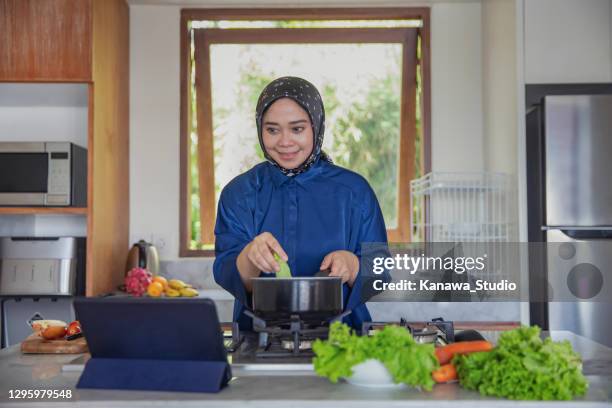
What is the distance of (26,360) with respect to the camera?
4.95 ft

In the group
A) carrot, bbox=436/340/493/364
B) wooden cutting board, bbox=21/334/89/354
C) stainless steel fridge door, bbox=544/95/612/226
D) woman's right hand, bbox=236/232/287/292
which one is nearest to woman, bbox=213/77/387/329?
woman's right hand, bbox=236/232/287/292

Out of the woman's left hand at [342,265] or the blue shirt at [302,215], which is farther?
the blue shirt at [302,215]

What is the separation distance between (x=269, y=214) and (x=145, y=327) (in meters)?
0.80

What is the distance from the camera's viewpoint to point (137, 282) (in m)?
3.46

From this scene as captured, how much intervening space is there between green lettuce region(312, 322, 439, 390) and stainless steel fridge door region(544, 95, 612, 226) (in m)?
1.84

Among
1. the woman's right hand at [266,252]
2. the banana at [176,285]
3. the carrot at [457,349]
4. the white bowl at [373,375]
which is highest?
the woman's right hand at [266,252]

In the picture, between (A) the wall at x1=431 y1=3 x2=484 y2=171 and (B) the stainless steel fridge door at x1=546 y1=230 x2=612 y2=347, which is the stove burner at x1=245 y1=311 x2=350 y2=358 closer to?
(B) the stainless steel fridge door at x1=546 y1=230 x2=612 y2=347

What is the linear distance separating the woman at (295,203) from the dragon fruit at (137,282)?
63.7 inches

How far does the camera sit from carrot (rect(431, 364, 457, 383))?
4.00ft

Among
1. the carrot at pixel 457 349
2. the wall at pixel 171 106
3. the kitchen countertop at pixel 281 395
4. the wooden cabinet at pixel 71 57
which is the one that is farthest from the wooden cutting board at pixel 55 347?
the wall at pixel 171 106

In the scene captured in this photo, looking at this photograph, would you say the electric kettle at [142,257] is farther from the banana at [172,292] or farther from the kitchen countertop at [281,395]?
the kitchen countertop at [281,395]

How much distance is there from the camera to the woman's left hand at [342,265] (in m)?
1.61

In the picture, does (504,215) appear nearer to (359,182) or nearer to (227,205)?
(359,182)

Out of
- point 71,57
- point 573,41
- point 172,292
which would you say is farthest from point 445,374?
point 71,57
